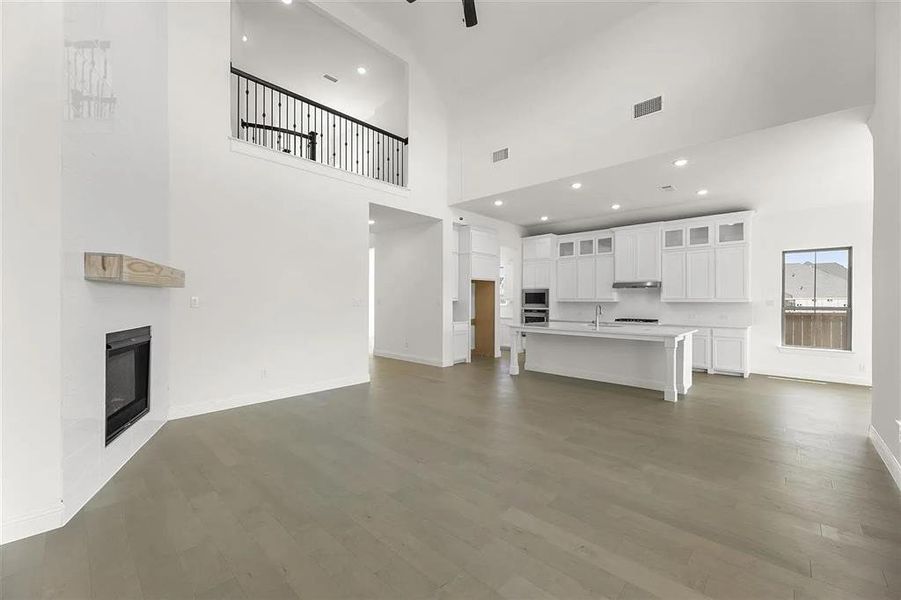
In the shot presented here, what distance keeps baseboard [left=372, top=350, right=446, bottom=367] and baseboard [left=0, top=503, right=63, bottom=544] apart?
5.44 meters

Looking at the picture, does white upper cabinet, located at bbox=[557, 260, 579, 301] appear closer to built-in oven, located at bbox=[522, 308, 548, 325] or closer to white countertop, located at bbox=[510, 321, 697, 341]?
built-in oven, located at bbox=[522, 308, 548, 325]

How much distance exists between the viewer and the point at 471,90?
663 cm

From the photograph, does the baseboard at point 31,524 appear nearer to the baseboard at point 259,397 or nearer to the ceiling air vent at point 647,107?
the baseboard at point 259,397

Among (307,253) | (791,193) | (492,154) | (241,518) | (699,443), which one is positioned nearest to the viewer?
(241,518)

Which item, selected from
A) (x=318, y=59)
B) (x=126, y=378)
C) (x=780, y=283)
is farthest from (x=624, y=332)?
(x=318, y=59)

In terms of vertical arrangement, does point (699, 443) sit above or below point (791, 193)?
below

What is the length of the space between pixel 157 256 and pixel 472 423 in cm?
352

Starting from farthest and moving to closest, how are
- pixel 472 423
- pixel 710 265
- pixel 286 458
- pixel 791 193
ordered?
pixel 710 265, pixel 791 193, pixel 472 423, pixel 286 458

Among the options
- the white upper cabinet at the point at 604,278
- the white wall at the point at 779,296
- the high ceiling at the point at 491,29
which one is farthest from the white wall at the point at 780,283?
the high ceiling at the point at 491,29

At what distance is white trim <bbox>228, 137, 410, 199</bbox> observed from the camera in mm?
4469

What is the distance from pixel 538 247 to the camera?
8.99m

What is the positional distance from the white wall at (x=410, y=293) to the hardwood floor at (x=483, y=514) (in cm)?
341

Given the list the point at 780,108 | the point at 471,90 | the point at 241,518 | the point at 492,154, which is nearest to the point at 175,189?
the point at 241,518

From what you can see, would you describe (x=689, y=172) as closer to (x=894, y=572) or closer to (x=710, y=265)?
(x=710, y=265)
